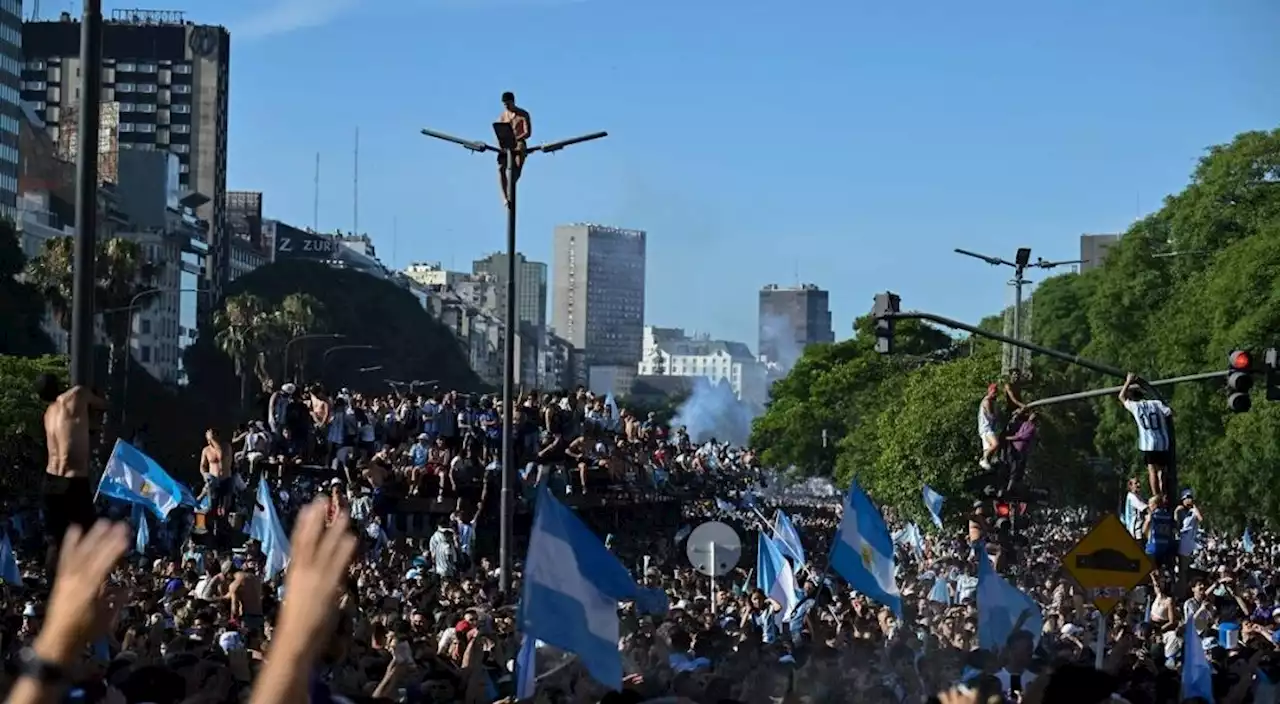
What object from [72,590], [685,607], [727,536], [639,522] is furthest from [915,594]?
[72,590]

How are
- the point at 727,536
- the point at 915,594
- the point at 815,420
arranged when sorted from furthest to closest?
the point at 815,420 → the point at 915,594 → the point at 727,536

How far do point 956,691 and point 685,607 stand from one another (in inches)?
626

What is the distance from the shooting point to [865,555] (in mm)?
18625

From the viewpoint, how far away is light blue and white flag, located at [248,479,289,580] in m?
23.8

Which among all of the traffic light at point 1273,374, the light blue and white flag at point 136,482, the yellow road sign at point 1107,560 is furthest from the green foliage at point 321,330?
the yellow road sign at point 1107,560

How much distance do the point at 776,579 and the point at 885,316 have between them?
432cm

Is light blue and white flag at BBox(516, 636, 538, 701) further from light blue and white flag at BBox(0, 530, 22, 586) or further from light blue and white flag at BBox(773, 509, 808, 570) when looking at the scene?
light blue and white flag at BBox(773, 509, 808, 570)

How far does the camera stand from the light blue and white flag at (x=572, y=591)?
10875 millimetres

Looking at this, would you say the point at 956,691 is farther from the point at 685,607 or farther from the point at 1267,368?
the point at 1267,368

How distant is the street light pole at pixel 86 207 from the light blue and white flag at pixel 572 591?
234 centimetres

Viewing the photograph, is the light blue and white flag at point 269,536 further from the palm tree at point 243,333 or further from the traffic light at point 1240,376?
the palm tree at point 243,333

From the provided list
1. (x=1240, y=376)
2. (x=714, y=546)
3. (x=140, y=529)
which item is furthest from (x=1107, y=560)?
(x=140, y=529)

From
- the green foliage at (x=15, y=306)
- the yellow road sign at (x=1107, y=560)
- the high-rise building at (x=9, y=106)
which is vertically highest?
the high-rise building at (x=9, y=106)

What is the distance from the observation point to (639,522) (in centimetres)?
4525
